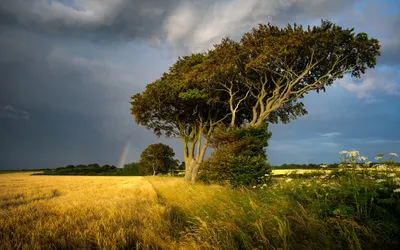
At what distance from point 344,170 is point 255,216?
3.01 m

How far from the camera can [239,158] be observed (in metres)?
17.8

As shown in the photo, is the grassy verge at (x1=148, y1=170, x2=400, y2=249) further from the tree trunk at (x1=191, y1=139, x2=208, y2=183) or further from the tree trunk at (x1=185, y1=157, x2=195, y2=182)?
the tree trunk at (x1=185, y1=157, x2=195, y2=182)

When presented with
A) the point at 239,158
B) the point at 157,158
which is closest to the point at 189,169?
the point at 239,158

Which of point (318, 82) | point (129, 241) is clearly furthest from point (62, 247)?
point (318, 82)

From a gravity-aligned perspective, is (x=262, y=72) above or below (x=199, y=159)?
above

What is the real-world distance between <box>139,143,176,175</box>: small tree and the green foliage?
64.9m

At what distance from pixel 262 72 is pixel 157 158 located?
2631 inches

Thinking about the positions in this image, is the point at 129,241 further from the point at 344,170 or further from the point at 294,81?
the point at 294,81

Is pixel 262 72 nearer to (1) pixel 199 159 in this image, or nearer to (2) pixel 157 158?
(1) pixel 199 159

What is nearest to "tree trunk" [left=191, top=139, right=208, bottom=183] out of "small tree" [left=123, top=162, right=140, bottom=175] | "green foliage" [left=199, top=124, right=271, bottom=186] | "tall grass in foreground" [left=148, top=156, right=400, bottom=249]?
"green foliage" [left=199, top=124, right=271, bottom=186]

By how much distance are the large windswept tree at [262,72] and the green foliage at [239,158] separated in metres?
2.06

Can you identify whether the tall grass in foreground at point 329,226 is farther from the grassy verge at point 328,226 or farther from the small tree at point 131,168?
the small tree at point 131,168

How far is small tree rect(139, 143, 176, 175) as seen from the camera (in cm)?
8400

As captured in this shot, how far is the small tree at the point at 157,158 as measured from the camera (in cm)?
8400
